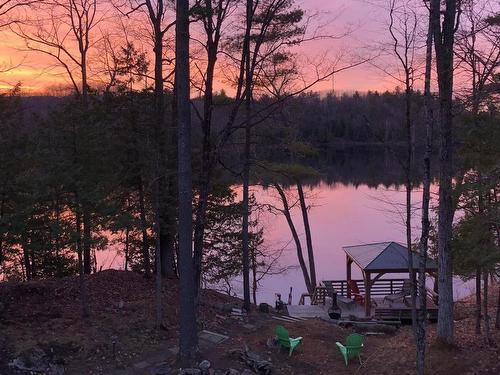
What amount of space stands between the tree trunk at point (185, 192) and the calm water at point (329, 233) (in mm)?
12563

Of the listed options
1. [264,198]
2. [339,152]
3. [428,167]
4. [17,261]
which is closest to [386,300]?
[428,167]

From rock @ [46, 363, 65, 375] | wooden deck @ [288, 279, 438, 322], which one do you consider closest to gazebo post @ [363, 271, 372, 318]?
wooden deck @ [288, 279, 438, 322]

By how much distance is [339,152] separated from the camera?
269 feet

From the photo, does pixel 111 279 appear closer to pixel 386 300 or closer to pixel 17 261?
pixel 17 261

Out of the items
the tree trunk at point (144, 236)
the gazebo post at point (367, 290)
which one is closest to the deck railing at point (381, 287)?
the gazebo post at point (367, 290)

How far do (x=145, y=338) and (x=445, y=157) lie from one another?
7.54 m

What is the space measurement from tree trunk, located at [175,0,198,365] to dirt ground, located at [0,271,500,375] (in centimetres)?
59

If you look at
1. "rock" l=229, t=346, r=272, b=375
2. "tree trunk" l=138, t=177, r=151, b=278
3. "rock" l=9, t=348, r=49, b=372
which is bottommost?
"rock" l=229, t=346, r=272, b=375

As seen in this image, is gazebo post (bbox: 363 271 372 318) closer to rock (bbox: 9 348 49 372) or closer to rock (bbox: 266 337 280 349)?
rock (bbox: 266 337 280 349)

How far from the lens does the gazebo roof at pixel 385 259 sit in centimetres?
1936

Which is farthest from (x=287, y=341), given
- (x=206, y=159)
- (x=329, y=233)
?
(x=329, y=233)

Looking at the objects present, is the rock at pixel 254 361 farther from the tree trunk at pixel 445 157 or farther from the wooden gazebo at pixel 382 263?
the wooden gazebo at pixel 382 263

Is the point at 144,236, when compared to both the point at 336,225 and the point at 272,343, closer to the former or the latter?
the point at 272,343

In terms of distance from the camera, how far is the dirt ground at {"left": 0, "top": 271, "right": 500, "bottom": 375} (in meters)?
10.1
